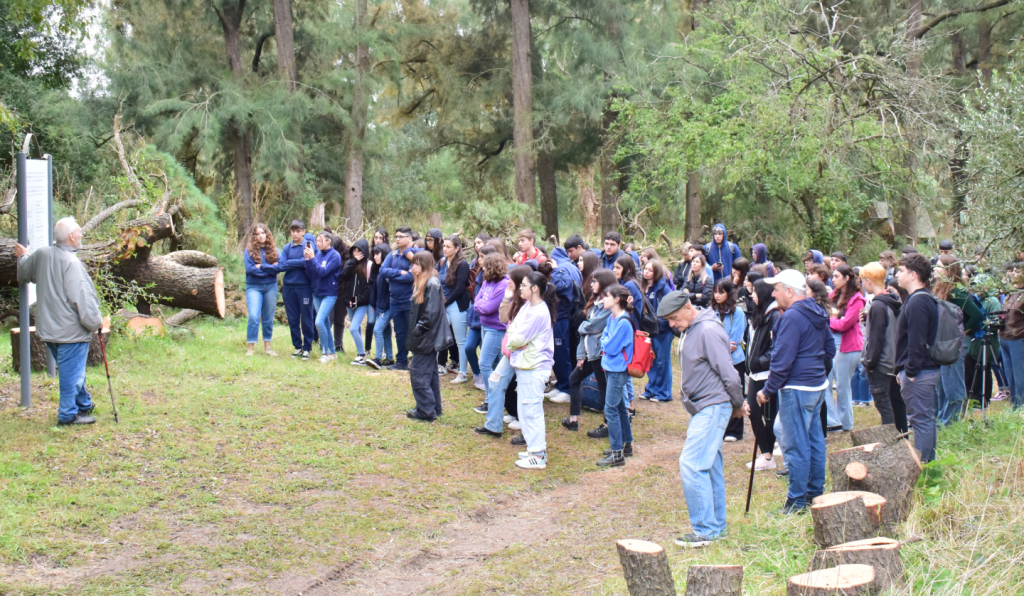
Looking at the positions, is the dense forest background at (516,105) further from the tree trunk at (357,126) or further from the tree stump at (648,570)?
the tree stump at (648,570)

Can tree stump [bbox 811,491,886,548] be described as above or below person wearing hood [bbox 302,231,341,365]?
below

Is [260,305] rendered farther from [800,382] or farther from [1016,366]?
[1016,366]

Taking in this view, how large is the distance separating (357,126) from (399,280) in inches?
467

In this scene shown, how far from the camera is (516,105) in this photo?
61.9ft

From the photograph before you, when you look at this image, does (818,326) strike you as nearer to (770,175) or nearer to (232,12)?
(770,175)

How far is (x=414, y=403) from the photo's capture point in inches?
347

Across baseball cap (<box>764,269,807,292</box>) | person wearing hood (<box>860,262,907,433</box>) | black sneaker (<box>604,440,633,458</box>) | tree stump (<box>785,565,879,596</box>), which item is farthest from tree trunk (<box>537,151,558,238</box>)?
tree stump (<box>785,565,879,596</box>)

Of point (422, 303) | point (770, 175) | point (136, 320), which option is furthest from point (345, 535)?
point (770, 175)

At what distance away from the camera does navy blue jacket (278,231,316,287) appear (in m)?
10.5

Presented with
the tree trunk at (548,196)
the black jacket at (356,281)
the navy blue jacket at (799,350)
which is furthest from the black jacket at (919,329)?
the tree trunk at (548,196)

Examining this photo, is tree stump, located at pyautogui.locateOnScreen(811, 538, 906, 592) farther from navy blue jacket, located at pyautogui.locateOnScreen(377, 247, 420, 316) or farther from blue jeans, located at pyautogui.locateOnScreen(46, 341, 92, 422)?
navy blue jacket, located at pyautogui.locateOnScreen(377, 247, 420, 316)

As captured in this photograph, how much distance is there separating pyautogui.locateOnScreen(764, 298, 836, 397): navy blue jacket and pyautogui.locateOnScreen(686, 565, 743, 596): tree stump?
2031mm

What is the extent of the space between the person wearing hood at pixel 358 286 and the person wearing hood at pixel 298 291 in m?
0.55

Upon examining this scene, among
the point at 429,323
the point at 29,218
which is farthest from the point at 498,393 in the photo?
the point at 29,218
